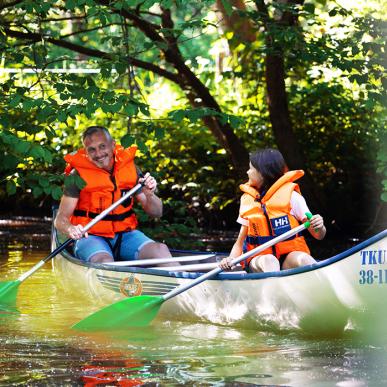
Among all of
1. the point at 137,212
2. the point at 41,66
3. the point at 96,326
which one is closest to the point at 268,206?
the point at 96,326

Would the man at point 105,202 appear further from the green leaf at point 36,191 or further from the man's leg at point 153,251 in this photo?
the green leaf at point 36,191

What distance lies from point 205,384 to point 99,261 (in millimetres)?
2521

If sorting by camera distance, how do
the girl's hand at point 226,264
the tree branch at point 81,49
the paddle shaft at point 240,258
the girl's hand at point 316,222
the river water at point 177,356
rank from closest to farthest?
the river water at point 177,356
the girl's hand at point 316,222
the paddle shaft at point 240,258
the girl's hand at point 226,264
the tree branch at point 81,49

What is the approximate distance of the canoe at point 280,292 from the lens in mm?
5031

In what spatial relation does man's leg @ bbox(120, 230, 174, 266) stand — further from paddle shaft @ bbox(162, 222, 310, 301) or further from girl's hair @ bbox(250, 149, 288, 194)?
girl's hair @ bbox(250, 149, 288, 194)

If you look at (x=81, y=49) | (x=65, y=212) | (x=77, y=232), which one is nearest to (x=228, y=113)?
(x=81, y=49)

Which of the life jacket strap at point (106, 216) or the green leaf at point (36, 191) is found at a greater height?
the green leaf at point (36, 191)

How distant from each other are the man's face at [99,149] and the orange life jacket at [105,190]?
4cm

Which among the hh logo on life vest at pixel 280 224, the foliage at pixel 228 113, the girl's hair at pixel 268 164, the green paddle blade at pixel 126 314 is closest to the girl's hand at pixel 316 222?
the hh logo on life vest at pixel 280 224

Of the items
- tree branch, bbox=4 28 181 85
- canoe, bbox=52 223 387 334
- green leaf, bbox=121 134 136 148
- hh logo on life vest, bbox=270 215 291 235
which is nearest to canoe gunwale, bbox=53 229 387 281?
canoe, bbox=52 223 387 334

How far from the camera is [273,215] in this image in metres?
5.71

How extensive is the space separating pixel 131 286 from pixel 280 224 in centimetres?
116

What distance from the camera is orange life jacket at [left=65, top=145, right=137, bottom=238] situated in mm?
6797

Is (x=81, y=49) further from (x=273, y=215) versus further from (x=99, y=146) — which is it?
(x=273, y=215)
